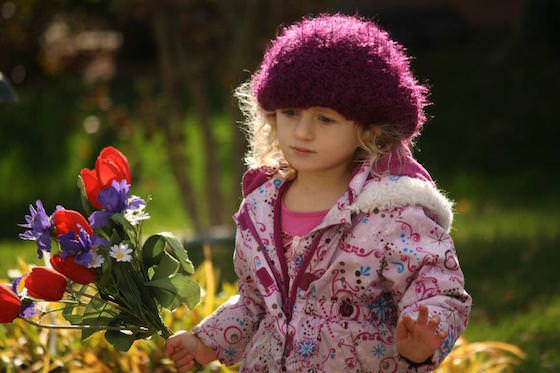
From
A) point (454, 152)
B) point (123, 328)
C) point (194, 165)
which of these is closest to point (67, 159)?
point (194, 165)

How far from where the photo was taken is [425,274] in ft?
8.45

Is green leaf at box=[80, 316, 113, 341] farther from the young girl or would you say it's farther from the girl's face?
the girl's face

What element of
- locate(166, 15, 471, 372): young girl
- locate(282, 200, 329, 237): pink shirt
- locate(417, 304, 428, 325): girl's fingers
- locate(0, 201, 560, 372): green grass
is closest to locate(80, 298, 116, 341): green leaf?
locate(166, 15, 471, 372): young girl

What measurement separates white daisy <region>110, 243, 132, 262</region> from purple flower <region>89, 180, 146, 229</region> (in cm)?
9

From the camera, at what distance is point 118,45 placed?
14.1 m

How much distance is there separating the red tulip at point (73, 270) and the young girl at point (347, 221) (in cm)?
47

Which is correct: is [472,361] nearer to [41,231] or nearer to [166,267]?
[166,267]

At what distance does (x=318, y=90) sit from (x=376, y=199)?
0.34m

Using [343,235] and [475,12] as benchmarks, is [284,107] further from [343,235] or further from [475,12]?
[475,12]

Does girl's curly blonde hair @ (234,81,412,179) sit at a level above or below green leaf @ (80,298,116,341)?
above

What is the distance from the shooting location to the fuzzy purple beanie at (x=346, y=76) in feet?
8.68

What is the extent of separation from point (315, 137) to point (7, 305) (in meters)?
0.99

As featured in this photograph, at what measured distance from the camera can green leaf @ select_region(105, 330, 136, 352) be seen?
285cm

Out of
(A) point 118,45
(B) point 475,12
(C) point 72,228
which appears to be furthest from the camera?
(B) point 475,12
